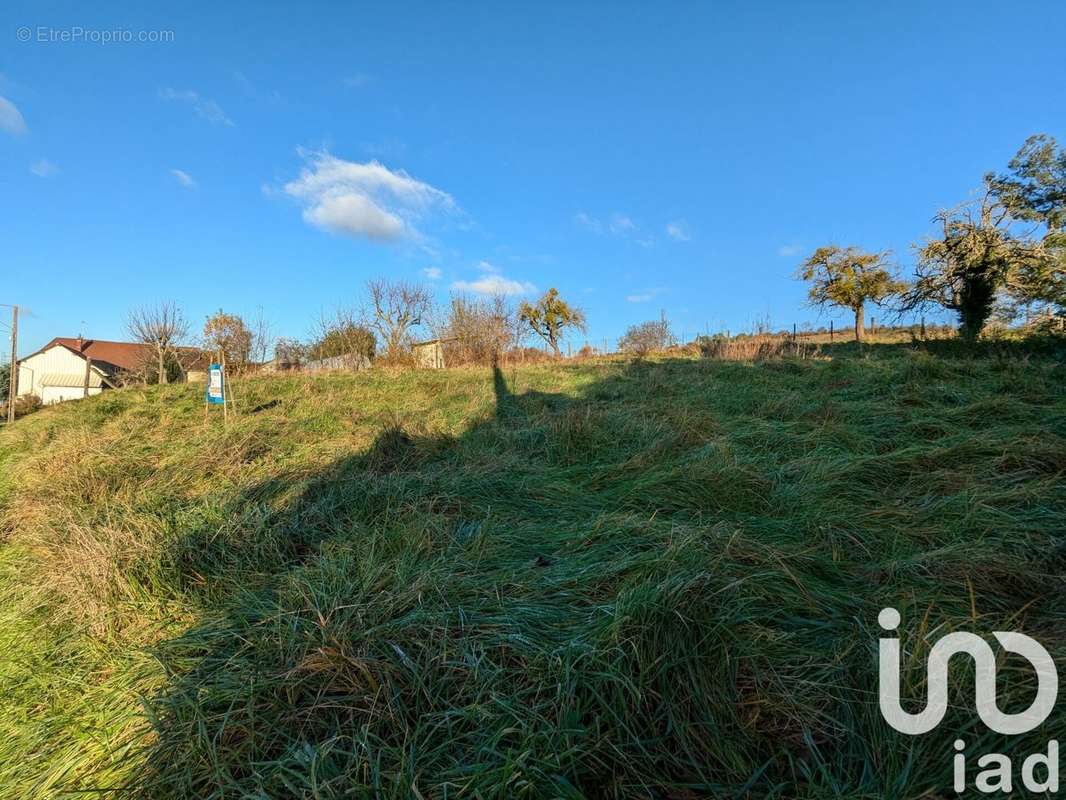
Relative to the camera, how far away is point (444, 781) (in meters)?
1.02

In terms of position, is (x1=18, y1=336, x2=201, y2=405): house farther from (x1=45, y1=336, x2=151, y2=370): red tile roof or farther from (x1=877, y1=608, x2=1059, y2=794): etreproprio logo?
(x1=877, y1=608, x2=1059, y2=794): etreproprio logo

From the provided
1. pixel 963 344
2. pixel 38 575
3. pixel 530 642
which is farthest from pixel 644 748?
pixel 963 344

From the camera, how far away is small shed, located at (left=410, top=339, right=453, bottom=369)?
20378 mm

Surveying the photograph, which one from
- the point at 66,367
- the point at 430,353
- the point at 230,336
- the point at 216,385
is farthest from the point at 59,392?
the point at 216,385

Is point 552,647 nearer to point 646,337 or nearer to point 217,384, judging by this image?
point 217,384

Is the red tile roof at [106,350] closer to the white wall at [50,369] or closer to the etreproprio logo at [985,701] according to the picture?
the white wall at [50,369]

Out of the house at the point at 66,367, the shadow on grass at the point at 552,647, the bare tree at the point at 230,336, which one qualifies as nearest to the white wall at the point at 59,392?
the house at the point at 66,367

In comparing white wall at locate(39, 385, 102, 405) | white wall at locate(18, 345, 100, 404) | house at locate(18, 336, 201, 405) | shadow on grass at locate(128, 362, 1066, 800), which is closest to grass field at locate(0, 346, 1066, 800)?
shadow on grass at locate(128, 362, 1066, 800)

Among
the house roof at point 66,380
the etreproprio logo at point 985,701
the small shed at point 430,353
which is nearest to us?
the etreproprio logo at point 985,701

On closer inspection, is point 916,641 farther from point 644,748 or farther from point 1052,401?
point 1052,401

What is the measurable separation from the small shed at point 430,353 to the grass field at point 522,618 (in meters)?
16.6

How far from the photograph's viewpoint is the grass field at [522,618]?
1103 millimetres

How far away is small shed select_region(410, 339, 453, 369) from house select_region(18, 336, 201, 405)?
61.2ft

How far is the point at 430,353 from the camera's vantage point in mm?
21062
